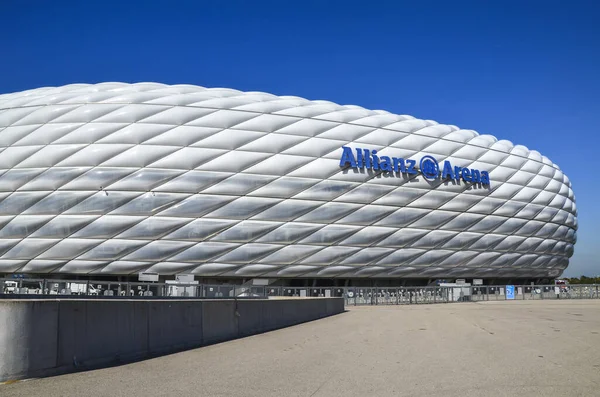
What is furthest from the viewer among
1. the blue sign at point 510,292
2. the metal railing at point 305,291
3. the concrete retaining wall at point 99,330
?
the blue sign at point 510,292

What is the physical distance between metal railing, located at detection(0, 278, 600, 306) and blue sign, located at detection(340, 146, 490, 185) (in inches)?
295

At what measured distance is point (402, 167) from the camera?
39.0 m

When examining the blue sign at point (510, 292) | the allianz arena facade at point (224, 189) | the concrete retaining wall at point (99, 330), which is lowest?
the blue sign at point (510, 292)

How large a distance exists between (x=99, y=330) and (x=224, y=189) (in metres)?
26.0

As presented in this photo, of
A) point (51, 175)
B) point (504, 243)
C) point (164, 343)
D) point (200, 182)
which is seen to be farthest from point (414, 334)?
point (504, 243)

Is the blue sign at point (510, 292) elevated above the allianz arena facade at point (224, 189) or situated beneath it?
situated beneath

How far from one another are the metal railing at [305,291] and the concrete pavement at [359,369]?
731 cm

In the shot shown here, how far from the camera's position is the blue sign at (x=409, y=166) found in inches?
1468

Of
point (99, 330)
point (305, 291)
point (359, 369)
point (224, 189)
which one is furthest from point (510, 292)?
point (99, 330)

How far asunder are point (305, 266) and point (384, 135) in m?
9.99

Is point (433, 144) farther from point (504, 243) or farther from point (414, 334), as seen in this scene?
point (414, 334)

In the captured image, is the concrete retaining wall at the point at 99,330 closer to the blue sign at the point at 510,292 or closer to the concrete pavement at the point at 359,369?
the concrete pavement at the point at 359,369

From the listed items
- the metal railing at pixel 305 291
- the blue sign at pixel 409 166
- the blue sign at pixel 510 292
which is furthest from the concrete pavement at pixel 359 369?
the blue sign at pixel 510 292

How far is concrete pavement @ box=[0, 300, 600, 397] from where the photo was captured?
6465 mm
